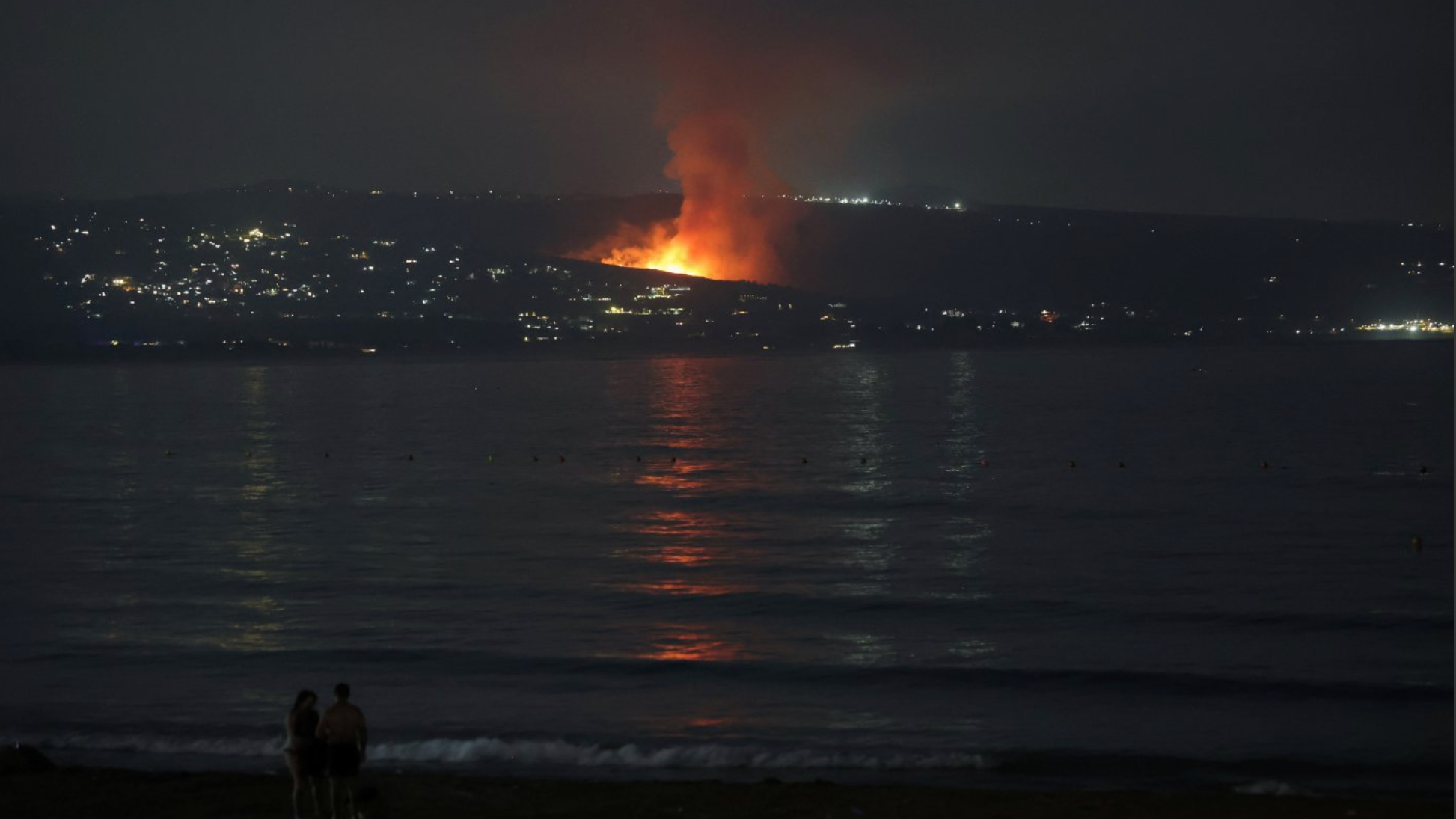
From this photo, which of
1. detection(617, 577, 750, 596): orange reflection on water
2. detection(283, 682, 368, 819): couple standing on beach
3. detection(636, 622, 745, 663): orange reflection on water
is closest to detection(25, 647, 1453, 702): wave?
Result: detection(636, 622, 745, 663): orange reflection on water

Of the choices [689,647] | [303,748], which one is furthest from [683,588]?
[303,748]

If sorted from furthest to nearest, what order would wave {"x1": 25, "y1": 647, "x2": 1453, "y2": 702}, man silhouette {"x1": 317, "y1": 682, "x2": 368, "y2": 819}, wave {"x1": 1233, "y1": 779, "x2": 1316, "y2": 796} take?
1. wave {"x1": 25, "y1": 647, "x2": 1453, "y2": 702}
2. wave {"x1": 1233, "y1": 779, "x2": 1316, "y2": 796}
3. man silhouette {"x1": 317, "y1": 682, "x2": 368, "y2": 819}

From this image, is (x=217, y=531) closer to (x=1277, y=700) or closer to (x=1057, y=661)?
(x=1057, y=661)

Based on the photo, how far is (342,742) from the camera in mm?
9773

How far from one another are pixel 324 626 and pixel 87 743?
5510 mm

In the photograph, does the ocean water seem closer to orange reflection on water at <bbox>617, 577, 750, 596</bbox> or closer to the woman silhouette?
orange reflection on water at <bbox>617, 577, 750, 596</bbox>

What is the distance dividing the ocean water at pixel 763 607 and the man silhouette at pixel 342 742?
291 cm

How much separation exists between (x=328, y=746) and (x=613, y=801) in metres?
2.21

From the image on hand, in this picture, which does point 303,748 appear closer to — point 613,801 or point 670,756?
point 613,801

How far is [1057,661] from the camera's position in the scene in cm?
1670

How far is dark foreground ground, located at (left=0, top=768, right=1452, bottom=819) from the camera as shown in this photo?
10.5 meters

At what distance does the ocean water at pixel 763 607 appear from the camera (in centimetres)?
1348

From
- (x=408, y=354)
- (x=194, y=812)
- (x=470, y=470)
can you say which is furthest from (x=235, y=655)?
(x=408, y=354)

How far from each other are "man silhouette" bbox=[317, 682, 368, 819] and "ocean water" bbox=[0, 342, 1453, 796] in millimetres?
2907
